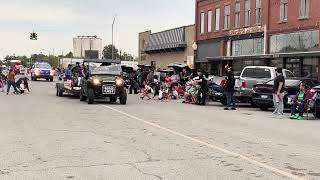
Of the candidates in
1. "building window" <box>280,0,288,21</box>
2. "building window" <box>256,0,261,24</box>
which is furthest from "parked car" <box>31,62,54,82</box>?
"building window" <box>280,0,288,21</box>

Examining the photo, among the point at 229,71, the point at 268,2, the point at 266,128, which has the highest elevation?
the point at 268,2

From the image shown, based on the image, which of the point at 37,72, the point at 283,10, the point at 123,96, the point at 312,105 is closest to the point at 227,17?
the point at 283,10

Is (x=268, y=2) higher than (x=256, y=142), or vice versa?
(x=268, y=2)

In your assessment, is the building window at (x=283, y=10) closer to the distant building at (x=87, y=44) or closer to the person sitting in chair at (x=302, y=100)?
the person sitting in chair at (x=302, y=100)

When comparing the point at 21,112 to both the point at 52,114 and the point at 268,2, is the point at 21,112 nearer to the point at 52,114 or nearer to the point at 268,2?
the point at 52,114

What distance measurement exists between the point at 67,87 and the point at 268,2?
61.1 ft

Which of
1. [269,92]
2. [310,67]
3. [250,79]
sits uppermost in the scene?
[310,67]

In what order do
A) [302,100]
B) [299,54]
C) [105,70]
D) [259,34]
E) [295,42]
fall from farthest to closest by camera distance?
[259,34], [295,42], [299,54], [105,70], [302,100]

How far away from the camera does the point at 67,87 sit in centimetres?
2647

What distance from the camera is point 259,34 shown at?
3981 cm

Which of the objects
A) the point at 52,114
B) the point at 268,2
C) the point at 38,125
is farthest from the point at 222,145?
the point at 268,2

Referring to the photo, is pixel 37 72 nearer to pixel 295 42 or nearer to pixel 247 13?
pixel 247 13

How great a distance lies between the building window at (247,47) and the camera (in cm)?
3976

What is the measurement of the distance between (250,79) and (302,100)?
5131mm
